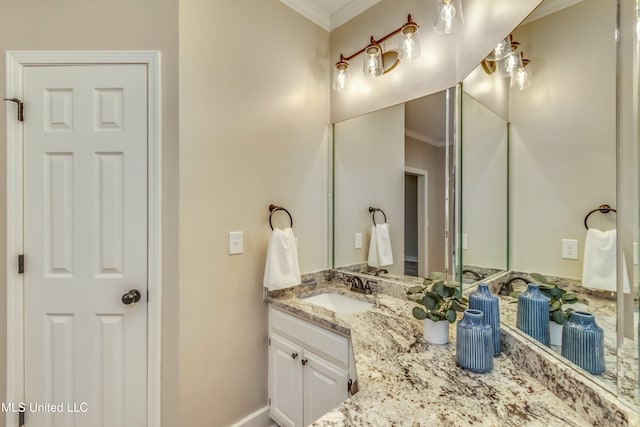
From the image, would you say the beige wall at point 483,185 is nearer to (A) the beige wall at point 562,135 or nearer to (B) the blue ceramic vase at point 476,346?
(A) the beige wall at point 562,135

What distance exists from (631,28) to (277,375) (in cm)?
200

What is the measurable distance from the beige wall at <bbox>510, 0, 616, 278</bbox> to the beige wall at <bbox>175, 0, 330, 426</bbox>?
1.25m

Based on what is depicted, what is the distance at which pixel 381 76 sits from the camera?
6.08 feet

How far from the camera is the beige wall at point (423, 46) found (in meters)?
1.18

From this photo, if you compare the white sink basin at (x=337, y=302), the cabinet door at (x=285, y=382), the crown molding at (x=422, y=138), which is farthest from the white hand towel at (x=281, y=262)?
the crown molding at (x=422, y=138)

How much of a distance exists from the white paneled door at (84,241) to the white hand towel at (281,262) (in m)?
0.63

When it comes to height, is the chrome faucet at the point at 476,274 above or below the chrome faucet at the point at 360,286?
above

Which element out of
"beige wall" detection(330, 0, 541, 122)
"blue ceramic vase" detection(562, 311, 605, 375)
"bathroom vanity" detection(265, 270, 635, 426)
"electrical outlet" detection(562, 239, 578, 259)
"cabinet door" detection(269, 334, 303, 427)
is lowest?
"cabinet door" detection(269, 334, 303, 427)

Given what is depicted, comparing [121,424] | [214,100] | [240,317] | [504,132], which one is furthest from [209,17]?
[121,424]

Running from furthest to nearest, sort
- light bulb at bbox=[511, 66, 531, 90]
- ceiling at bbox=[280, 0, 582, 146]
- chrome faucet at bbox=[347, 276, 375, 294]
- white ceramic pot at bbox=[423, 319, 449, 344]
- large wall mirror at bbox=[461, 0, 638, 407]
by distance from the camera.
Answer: chrome faucet at bbox=[347, 276, 375, 294]
ceiling at bbox=[280, 0, 582, 146]
white ceramic pot at bbox=[423, 319, 449, 344]
light bulb at bbox=[511, 66, 531, 90]
large wall mirror at bbox=[461, 0, 638, 407]

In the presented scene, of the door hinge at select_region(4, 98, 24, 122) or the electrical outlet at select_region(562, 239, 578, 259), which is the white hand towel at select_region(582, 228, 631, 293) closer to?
the electrical outlet at select_region(562, 239, 578, 259)

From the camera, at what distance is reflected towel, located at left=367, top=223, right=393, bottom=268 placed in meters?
1.88

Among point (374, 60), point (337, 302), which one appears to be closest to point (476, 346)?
point (337, 302)

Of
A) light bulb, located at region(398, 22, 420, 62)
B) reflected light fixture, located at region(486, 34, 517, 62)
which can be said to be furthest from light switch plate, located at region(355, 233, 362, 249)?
reflected light fixture, located at region(486, 34, 517, 62)
